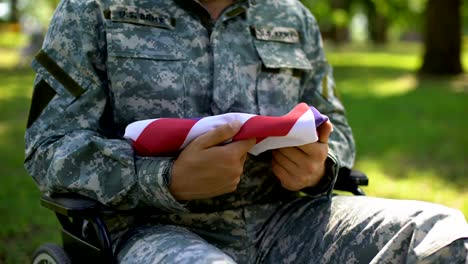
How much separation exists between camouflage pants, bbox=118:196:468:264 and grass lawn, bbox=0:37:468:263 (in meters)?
1.78

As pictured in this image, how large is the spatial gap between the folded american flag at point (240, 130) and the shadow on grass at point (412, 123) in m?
3.68

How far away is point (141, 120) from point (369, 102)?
8.69 meters

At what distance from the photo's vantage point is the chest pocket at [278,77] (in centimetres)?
217

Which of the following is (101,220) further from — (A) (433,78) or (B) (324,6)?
(B) (324,6)

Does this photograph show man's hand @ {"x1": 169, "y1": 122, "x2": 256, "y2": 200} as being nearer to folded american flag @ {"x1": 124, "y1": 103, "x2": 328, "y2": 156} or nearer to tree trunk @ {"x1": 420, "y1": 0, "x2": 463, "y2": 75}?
folded american flag @ {"x1": 124, "y1": 103, "x2": 328, "y2": 156}

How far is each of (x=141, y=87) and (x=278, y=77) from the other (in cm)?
47

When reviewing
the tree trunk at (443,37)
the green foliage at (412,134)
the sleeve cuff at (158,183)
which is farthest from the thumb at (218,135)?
the tree trunk at (443,37)

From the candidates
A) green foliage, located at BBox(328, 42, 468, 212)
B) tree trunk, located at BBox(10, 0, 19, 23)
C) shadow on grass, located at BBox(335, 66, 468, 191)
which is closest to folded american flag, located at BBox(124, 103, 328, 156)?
green foliage, located at BBox(328, 42, 468, 212)

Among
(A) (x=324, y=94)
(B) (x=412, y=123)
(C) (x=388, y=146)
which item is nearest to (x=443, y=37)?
(B) (x=412, y=123)

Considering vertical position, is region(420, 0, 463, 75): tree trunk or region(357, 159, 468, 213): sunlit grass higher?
region(357, 159, 468, 213): sunlit grass

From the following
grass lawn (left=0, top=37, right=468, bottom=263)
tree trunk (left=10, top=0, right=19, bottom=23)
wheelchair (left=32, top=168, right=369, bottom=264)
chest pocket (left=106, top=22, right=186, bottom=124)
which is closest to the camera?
wheelchair (left=32, top=168, right=369, bottom=264)

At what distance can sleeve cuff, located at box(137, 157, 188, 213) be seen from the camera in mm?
1770

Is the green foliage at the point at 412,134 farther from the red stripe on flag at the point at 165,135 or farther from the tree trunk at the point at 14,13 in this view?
the tree trunk at the point at 14,13

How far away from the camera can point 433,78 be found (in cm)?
1306
